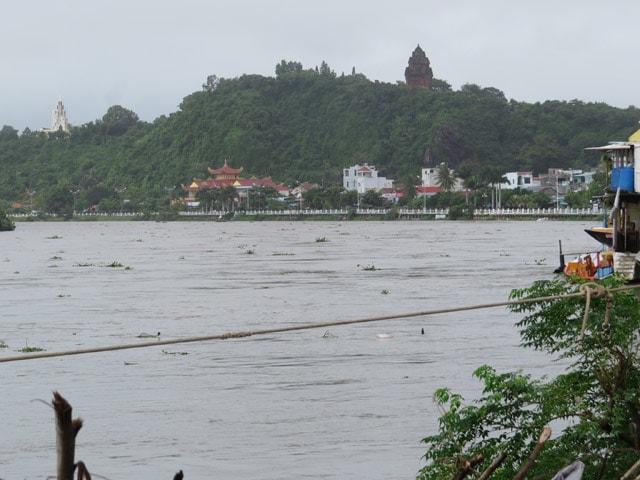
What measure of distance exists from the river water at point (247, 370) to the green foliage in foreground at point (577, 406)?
10.0ft

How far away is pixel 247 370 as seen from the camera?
777 inches

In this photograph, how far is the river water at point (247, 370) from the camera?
44.9 feet

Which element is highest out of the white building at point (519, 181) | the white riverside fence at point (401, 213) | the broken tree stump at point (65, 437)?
the white building at point (519, 181)

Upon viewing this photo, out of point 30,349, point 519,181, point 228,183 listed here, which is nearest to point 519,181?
point 519,181

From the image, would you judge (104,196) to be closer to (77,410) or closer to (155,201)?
(155,201)

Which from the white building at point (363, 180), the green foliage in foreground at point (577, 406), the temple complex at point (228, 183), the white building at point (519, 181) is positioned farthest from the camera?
the temple complex at point (228, 183)

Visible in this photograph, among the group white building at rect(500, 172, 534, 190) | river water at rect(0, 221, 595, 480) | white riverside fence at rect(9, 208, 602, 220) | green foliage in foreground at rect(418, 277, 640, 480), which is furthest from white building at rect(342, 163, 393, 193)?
green foliage in foreground at rect(418, 277, 640, 480)

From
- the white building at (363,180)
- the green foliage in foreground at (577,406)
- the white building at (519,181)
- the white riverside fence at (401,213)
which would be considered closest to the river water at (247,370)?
the green foliage in foreground at (577,406)

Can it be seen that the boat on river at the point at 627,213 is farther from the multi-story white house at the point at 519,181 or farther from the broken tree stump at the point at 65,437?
the multi-story white house at the point at 519,181

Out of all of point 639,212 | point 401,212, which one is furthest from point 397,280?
point 401,212

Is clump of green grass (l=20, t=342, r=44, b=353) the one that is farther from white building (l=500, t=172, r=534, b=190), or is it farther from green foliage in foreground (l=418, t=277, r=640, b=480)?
white building (l=500, t=172, r=534, b=190)

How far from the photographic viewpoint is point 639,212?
29266mm

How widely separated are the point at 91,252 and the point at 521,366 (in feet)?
175

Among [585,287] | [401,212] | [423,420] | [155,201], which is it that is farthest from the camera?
[155,201]
